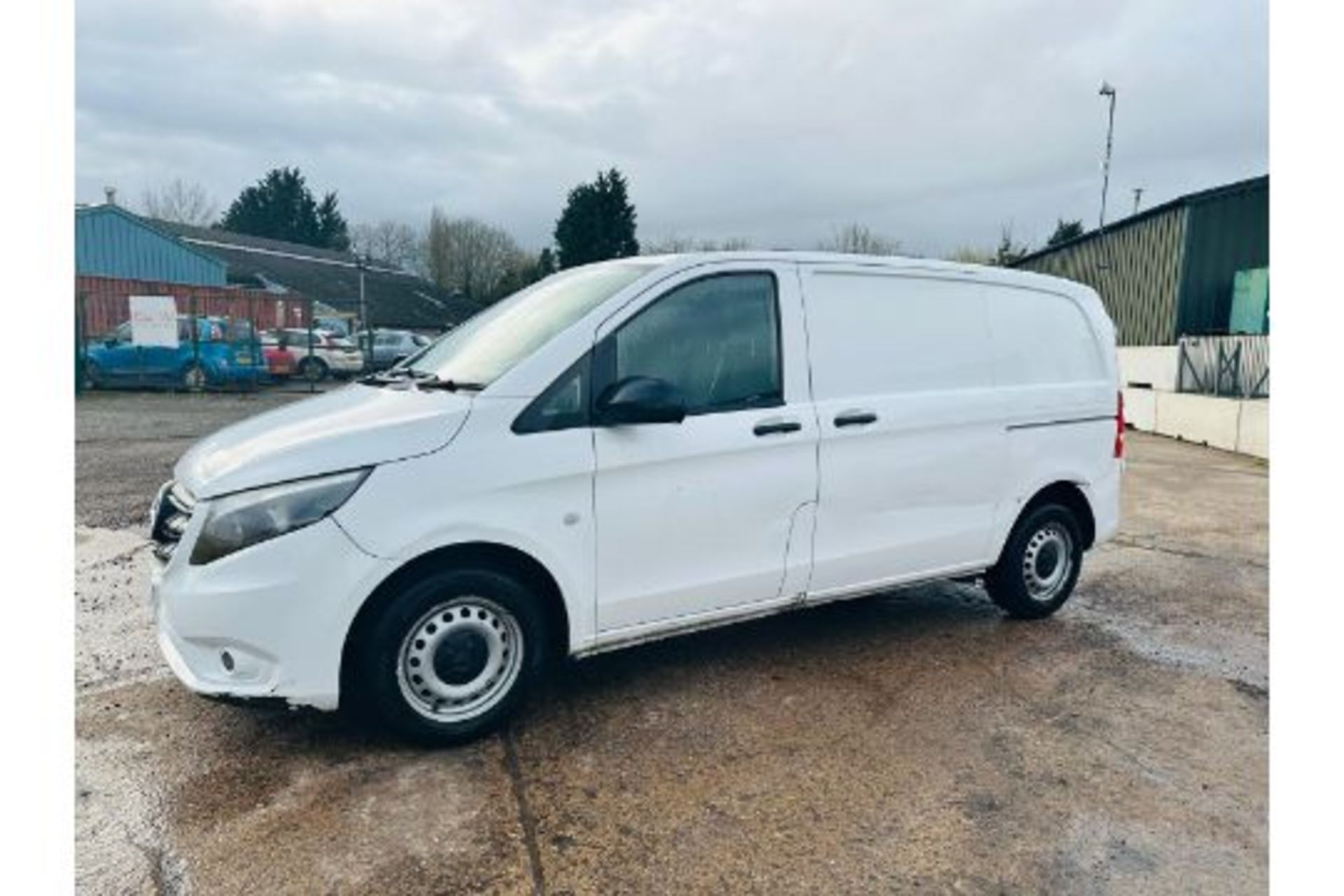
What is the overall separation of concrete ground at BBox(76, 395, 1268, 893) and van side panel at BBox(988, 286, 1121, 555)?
0.77m

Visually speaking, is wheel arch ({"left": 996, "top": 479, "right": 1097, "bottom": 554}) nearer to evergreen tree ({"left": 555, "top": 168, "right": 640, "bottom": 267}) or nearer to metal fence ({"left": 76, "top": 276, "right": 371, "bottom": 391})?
metal fence ({"left": 76, "top": 276, "right": 371, "bottom": 391})

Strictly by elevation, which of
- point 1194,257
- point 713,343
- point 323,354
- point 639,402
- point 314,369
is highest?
point 1194,257

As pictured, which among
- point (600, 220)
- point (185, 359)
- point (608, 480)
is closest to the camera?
point (608, 480)

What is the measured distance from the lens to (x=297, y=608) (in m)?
2.89

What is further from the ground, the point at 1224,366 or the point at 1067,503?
the point at 1224,366

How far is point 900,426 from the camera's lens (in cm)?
408

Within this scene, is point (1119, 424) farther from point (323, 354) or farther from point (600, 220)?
point (600, 220)

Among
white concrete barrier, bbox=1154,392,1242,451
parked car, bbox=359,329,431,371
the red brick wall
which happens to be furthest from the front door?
parked car, bbox=359,329,431,371

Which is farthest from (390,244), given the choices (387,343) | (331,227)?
(387,343)

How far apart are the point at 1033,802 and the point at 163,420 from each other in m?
14.2

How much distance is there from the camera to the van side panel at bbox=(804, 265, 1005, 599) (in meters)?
3.93

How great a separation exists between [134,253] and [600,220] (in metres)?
18.8

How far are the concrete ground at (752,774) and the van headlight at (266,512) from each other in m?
0.86

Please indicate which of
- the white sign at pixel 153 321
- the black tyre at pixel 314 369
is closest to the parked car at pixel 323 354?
the black tyre at pixel 314 369
